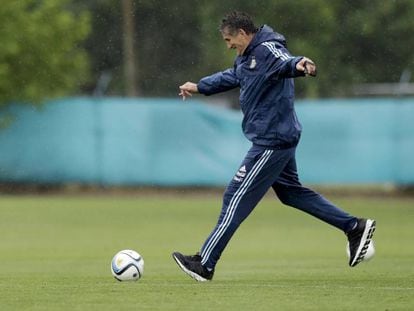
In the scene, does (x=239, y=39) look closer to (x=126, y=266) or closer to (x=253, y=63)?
(x=253, y=63)

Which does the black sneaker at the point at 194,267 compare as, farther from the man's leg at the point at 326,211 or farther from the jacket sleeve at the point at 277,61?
the jacket sleeve at the point at 277,61

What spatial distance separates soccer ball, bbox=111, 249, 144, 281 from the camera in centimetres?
1121

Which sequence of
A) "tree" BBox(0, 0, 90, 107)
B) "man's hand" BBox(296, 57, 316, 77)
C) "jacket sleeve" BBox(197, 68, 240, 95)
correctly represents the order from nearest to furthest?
"man's hand" BBox(296, 57, 316, 77), "jacket sleeve" BBox(197, 68, 240, 95), "tree" BBox(0, 0, 90, 107)

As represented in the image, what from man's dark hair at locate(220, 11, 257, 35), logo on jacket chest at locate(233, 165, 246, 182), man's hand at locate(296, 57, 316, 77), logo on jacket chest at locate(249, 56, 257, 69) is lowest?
logo on jacket chest at locate(233, 165, 246, 182)

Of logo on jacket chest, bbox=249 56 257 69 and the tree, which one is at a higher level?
logo on jacket chest, bbox=249 56 257 69

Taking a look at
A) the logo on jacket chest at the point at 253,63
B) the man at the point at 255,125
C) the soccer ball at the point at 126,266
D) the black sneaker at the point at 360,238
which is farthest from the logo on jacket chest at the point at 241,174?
the black sneaker at the point at 360,238

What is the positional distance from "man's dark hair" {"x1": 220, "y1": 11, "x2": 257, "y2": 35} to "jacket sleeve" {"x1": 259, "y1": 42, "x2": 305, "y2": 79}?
0.21m

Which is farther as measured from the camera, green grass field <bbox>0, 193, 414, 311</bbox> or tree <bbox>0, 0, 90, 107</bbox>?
tree <bbox>0, 0, 90, 107</bbox>

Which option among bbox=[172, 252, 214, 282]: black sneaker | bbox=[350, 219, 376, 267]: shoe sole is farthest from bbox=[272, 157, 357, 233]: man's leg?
bbox=[172, 252, 214, 282]: black sneaker

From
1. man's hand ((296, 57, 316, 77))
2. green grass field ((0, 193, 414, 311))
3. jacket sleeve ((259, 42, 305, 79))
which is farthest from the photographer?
jacket sleeve ((259, 42, 305, 79))

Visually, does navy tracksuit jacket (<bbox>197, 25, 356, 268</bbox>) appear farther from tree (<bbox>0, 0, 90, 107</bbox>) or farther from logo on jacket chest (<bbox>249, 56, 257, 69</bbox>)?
tree (<bbox>0, 0, 90, 107</bbox>)

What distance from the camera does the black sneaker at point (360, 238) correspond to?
11.7 m

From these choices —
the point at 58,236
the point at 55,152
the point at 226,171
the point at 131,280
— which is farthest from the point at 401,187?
the point at 131,280

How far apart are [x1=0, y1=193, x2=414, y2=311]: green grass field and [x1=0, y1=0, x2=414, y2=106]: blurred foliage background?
16.7 ft
